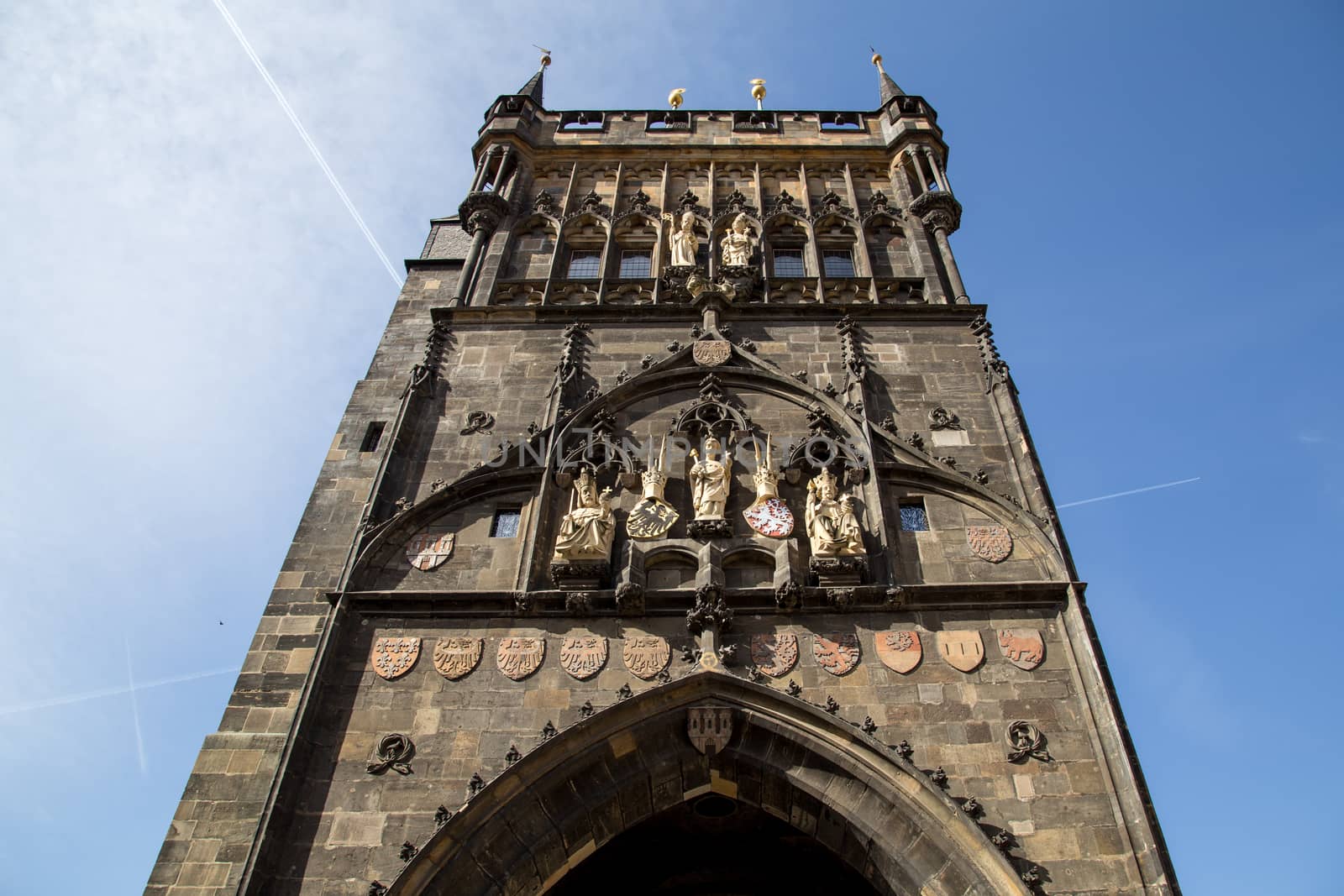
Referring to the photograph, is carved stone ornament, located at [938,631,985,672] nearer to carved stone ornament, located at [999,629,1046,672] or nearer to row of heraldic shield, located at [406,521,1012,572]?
carved stone ornament, located at [999,629,1046,672]

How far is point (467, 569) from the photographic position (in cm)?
1115

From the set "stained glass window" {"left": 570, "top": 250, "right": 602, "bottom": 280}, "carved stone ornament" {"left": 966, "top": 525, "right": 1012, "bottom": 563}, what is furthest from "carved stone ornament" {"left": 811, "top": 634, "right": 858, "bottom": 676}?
"stained glass window" {"left": 570, "top": 250, "right": 602, "bottom": 280}

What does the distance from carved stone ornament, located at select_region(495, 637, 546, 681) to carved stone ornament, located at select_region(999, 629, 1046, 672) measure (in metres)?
4.62

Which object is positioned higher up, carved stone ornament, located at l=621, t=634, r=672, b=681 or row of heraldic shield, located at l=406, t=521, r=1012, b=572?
row of heraldic shield, located at l=406, t=521, r=1012, b=572

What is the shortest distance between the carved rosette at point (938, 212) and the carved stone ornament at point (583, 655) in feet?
31.4

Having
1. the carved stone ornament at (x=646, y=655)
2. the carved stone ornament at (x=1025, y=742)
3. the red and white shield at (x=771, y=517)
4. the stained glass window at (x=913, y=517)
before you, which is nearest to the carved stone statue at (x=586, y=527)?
the carved stone ornament at (x=646, y=655)

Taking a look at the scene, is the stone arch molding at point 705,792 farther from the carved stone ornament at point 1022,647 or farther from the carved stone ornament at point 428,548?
the carved stone ornament at point 428,548

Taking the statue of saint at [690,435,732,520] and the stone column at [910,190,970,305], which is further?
the stone column at [910,190,970,305]

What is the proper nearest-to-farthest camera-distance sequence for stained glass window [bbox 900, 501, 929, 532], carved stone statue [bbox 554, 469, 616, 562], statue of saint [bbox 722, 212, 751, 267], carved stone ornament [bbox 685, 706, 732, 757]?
carved stone ornament [bbox 685, 706, 732, 757] → carved stone statue [bbox 554, 469, 616, 562] → stained glass window [bbox 900, 501, 929, 532] → statue of saint [bbox 722, 212, 751, 267]

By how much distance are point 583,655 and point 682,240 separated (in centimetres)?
802

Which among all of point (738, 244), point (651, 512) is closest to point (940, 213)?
point (738, 244)

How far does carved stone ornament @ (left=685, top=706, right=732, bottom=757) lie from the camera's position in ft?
31.7

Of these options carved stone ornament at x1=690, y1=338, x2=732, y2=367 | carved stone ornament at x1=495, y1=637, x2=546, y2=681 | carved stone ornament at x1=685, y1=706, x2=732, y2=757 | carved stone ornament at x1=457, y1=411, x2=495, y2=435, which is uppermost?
carved stone ornament at x1=690, y1=338, x2=732, y2=367

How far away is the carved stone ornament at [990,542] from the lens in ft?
36.6
